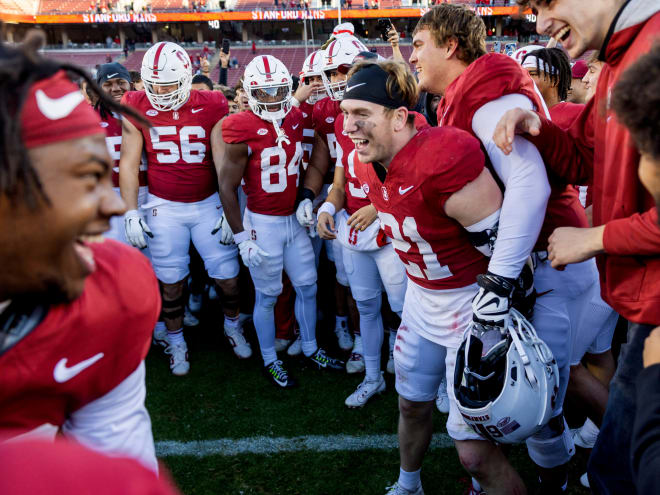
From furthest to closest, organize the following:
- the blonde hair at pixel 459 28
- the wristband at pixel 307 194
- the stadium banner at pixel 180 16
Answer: the stadium banner at pixel 180 16
the wristband at pixel 307 194
the blonde hair at pixel 459 28

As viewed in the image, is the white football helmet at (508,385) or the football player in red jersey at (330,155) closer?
the white football helmet at (508,385)

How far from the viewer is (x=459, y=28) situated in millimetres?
2393

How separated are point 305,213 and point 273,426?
1.39 meters

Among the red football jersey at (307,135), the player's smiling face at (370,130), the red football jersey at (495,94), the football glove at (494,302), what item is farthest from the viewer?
the red football jersey at (307,135)

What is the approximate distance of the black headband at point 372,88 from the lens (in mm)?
2211

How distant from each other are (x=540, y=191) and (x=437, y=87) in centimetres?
92

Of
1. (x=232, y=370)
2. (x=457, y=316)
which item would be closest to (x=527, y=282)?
(x=457, y=316)

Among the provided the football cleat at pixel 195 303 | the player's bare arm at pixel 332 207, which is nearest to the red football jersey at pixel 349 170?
the player's bare arm at pixel 332 207

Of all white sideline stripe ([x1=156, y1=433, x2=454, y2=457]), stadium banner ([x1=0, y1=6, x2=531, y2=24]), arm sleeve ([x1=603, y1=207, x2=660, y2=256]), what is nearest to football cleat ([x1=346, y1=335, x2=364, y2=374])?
white sideline stripe ([x1=156, y1=433, x2=454, y2=457])

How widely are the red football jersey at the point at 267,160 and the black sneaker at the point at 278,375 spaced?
3.46 feet

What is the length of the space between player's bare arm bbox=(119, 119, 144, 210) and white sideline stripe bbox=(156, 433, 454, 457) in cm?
170

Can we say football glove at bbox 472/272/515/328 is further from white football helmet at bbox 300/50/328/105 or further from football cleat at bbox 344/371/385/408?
white football helmet at bbox 300/50/328/105

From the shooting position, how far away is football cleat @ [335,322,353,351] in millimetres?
4113

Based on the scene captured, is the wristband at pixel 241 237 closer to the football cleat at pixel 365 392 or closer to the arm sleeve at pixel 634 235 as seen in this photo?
the football cleat at pixel 365 392
